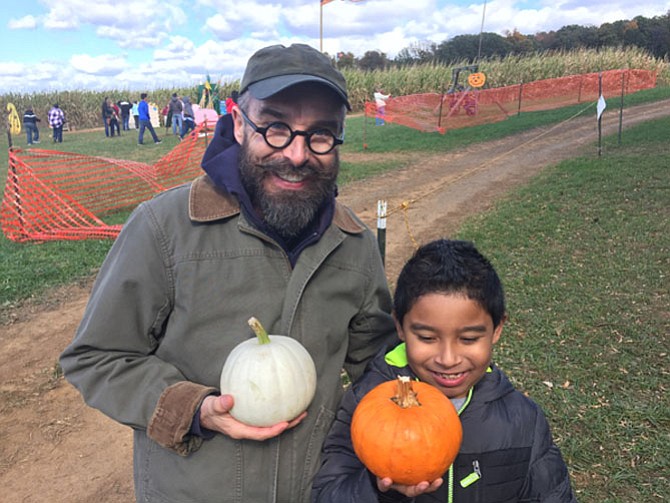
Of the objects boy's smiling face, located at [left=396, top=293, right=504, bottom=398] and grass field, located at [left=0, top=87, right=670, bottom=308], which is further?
grass field, located at [left=0, top=87, right=670, bottom=308]

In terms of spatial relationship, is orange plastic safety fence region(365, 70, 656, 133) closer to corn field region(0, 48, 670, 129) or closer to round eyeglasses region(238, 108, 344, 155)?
corn field region(0, 48, 670, 129)

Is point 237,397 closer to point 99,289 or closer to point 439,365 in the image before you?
point 99,289

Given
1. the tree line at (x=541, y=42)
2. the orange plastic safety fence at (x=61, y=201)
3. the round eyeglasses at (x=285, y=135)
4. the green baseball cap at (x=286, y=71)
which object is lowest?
the orange plastic safety fence at (x=61, y=201)

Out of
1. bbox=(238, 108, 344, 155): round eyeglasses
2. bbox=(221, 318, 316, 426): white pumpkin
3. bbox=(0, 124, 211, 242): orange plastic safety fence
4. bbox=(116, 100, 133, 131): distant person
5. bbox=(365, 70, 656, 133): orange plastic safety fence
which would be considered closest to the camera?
bbox=(221, 318, 316, 426): white pumpkin

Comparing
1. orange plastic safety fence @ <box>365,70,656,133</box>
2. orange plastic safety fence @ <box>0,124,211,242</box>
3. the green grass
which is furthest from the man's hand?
orange plastic safety fence @ <box>365,70,656,133</box>

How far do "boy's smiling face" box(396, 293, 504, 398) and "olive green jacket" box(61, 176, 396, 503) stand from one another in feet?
1.10

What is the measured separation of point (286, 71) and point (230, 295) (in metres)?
0.80

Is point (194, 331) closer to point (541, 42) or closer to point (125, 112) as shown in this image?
point (125, 112)

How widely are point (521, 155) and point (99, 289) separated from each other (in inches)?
623

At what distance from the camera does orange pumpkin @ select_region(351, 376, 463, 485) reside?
66.8 inches

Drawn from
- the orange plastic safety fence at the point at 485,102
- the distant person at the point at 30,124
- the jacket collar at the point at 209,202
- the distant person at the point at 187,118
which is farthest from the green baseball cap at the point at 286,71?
the distant person at the point at 30,124

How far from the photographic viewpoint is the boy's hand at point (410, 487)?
1.72m

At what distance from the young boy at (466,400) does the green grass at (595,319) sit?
1935 mm

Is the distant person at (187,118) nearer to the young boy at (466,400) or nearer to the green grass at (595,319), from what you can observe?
the green grass at (595,319)
